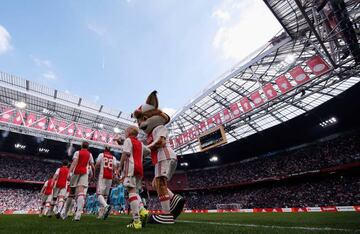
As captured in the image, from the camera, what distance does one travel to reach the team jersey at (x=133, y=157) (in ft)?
11.4

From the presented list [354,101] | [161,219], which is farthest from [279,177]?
[161,219]

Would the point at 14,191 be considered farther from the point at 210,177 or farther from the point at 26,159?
the point at 210,177

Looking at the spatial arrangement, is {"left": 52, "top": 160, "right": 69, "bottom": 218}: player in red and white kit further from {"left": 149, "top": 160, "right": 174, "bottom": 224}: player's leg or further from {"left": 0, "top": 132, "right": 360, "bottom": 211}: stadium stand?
{"left": 0, "top": 132, "right": 360, "bottom": 211}: stadium stand

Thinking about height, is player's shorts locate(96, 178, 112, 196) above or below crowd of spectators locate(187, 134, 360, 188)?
below

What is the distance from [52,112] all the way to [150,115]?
73.0 ft

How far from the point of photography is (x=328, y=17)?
9.70m

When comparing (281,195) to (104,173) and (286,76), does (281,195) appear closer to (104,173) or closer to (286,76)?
(286,76)

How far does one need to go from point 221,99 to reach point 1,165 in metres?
25.9

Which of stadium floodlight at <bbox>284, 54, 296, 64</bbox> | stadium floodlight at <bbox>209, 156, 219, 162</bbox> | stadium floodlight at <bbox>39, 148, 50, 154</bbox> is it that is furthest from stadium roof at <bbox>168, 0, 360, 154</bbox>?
stadium floodlight at <bbox>39, 148, 50, 154</bbox>

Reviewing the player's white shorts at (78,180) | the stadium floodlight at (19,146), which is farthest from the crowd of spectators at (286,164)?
the stadium floodlight at (19,146)

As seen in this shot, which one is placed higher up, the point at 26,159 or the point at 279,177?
the point at 26,159

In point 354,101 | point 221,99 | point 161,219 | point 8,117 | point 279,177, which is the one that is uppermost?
point 221,99

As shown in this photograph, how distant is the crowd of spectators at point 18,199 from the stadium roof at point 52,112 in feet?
26.1

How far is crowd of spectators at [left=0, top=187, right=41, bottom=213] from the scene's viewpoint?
22.6 meters
